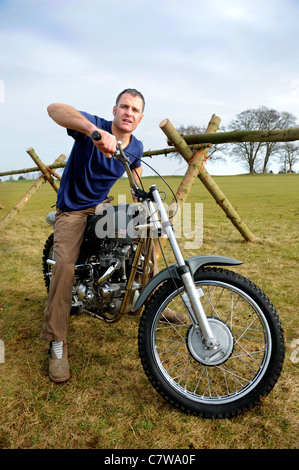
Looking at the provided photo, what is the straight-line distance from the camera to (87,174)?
3.01m

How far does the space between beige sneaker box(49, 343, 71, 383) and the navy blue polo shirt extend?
1.36 metres

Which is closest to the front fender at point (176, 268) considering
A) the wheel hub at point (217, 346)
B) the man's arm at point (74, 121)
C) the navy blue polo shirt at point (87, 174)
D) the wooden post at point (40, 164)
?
the wheel hub at point (217, 346)

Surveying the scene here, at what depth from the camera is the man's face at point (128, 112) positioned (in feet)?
9.38

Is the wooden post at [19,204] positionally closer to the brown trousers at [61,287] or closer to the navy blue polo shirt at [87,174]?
the navy blue polo shirt at [87,174]

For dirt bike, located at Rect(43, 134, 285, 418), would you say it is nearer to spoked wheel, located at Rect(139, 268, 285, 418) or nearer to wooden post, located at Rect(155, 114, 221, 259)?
spoked wheel, located at Rect(139, 268, 285, 418)

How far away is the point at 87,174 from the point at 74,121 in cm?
65

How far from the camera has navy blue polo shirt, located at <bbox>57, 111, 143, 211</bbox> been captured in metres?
2.93

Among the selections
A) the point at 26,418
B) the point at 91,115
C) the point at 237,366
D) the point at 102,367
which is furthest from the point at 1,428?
the point at 91,115

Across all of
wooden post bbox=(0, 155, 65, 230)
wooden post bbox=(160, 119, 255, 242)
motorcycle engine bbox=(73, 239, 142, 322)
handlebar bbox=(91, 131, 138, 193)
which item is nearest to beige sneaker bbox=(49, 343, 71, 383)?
motorcycle engine bbox=(73, 239, 142, 322)

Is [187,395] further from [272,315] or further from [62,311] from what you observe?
[62,311]

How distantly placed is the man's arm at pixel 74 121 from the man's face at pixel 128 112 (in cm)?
52

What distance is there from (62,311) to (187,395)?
128 cm

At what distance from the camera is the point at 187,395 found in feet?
7.34

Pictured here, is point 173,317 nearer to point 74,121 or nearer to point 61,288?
point 61,288
